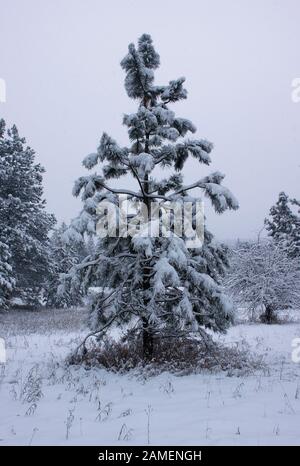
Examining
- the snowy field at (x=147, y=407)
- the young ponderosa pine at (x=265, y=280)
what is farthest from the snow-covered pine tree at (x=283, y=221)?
the snowy field at (x=147, y=407)

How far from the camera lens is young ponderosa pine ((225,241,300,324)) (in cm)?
2066

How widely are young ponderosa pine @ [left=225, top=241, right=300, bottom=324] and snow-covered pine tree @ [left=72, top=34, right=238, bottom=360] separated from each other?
11.0 meters

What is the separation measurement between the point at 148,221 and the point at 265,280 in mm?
13542

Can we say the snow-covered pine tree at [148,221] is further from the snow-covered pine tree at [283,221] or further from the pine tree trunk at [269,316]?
the snow-covered pine tree at [283,221]

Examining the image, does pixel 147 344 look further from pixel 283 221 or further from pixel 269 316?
pixel 283 221

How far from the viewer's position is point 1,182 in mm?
29453

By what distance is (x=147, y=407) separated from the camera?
22.1 feet

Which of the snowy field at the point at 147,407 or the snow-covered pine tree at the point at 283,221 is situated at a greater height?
the snow-covered pine tree at the point at 283,221

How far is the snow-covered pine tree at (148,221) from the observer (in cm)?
912

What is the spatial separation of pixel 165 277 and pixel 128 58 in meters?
5.60

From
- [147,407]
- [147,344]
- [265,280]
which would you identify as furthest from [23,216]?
[147,407]

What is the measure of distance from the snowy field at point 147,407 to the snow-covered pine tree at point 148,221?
4.77 feet

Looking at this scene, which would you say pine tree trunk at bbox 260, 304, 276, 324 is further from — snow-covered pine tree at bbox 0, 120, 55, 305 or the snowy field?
snow-covered pine tree at bbox 0, 120, 55, 305
